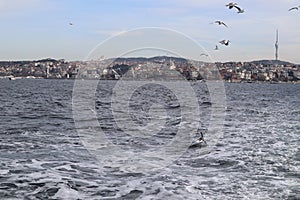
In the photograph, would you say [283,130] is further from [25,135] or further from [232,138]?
[25,135]

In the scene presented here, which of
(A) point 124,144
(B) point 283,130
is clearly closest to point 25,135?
(A) point 124,144

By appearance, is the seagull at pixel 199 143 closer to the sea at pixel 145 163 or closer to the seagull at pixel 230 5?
the sea at pixel 145 163

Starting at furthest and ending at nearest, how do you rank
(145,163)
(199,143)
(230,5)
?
(199,143), (230,5), (145,163)

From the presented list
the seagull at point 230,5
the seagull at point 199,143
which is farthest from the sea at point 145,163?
the seagull at point 230,5

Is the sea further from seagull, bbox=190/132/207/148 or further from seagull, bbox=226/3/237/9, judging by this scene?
seagull, bbox=226/3/237/9

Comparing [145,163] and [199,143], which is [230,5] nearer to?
[199,143]

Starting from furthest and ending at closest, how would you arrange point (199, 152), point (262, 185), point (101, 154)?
point (199, 152) → point (101, 154) → point (262, 185)

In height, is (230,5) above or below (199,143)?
above

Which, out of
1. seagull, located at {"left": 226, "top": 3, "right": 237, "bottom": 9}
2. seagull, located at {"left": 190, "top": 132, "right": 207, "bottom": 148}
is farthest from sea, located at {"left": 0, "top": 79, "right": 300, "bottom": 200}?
seagull, located at {"left": 226, "top": 3, "right": 237, "bottom": 9}

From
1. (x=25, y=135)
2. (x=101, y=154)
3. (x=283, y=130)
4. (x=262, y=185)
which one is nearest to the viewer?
(x=262, y=185)

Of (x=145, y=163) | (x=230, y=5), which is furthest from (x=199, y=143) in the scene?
(x=230, y=5)

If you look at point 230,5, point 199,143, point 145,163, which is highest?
point 230,5

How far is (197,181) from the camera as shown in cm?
1507

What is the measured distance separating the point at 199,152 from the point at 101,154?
495cm
